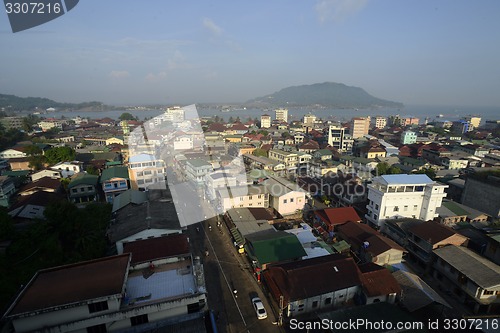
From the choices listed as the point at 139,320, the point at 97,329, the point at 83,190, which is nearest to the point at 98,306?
the point at 97,329

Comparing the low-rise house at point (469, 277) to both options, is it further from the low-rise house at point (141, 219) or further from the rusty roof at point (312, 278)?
the low-rise house at point (141, 219)

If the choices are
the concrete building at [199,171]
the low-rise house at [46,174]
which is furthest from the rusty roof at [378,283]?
the low-rise house at [46,174]

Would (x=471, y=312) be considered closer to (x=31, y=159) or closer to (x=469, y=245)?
(x=469, y=245)

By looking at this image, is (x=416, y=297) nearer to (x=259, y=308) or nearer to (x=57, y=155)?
(x=259, y=308)

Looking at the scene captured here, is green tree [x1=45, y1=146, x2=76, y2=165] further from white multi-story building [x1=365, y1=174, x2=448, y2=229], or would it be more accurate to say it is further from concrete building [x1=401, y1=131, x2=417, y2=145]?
concrete building [x1=401, y1=131, x2=417, y2=145]

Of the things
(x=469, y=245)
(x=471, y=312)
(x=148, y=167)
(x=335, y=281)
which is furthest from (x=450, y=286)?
(x=148, y=167)

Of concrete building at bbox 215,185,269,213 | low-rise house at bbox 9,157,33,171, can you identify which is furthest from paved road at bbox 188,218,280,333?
low-rise house at bbox 9,157,33,171
